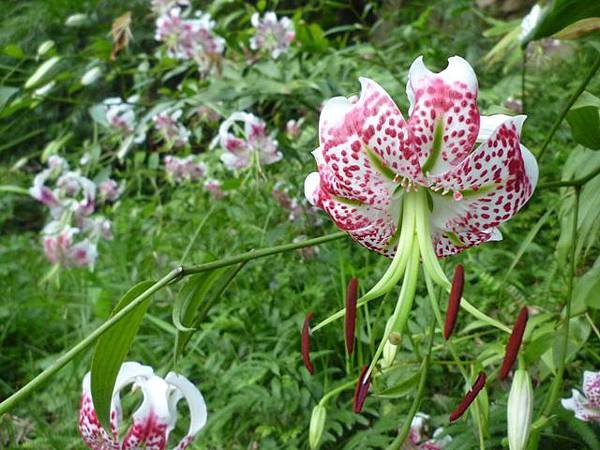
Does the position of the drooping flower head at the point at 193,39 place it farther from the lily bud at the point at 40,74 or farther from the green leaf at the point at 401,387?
the green leaf at the point at 401,387

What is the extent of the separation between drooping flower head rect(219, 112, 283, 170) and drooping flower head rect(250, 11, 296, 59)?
8.7 inches

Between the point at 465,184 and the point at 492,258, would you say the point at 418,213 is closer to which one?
the point at 465,184

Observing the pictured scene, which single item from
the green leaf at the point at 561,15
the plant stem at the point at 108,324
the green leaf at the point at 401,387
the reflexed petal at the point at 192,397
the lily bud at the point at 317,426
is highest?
the green leaf at the point at 561,15

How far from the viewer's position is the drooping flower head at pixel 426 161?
547mm

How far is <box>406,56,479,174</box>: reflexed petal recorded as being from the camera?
1.75 ft

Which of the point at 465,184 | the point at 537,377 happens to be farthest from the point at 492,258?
the point at 465,184

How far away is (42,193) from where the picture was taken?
6.09 ft

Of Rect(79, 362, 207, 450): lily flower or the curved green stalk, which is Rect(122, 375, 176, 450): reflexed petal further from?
the curved green stalk

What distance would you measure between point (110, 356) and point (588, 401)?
54cm

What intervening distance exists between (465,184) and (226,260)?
185 mm

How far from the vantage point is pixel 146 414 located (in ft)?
2.59

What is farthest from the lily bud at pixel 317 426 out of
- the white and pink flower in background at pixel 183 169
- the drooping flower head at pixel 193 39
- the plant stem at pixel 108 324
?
the white and pink flower in background at pixel 183 169

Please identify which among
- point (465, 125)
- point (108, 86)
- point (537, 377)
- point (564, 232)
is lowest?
point (108, 86)

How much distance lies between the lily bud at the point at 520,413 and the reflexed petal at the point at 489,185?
0.12 metres
